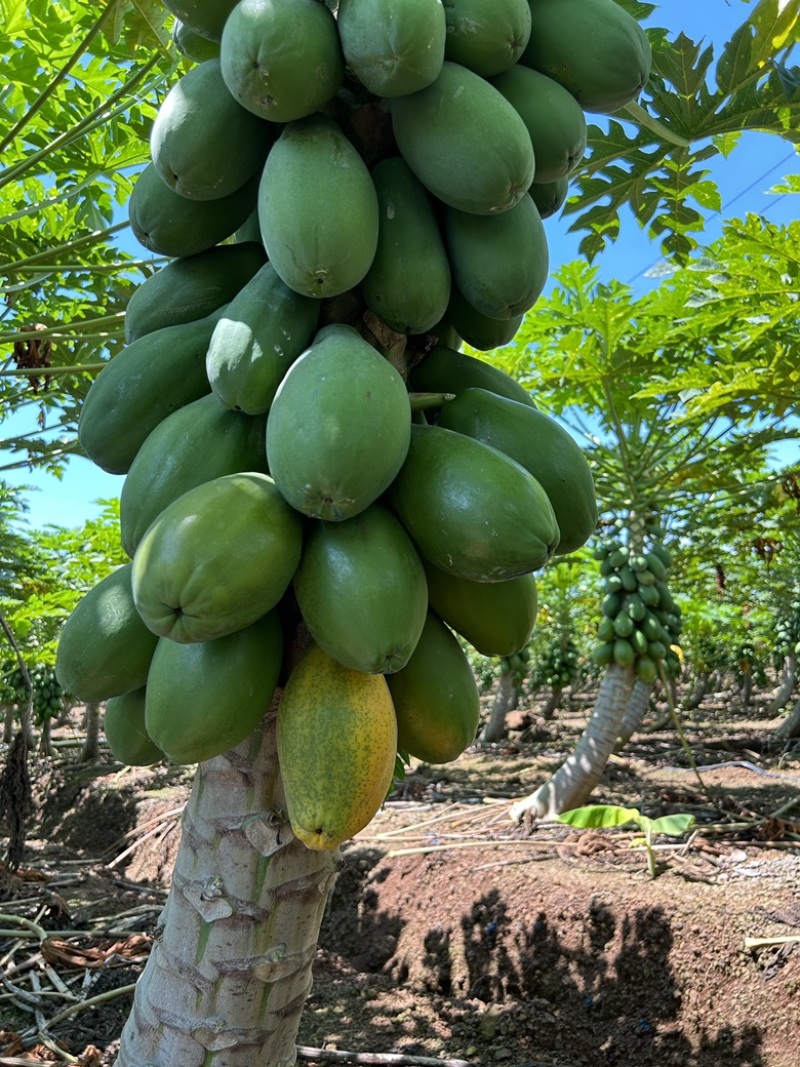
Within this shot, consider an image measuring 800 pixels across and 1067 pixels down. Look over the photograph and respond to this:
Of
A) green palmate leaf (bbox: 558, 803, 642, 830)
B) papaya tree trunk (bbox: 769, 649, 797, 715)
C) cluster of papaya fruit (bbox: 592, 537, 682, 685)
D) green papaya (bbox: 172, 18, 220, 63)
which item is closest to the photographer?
green papaya (bbox: 172, 18, 220, 63)

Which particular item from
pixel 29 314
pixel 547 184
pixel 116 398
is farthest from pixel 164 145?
pixel 29 314

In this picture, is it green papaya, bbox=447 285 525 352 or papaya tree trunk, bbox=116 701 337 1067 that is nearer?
papaya tree trunk, bbox=116 701 337 1067

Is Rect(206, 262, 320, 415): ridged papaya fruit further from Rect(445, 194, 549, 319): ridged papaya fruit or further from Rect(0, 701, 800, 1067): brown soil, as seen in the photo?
Rect(0, 701, 800, 1067): brown soil

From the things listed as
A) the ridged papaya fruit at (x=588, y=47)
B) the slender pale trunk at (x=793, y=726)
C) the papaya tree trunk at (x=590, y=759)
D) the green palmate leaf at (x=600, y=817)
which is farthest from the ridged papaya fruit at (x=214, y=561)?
the slender pale trunk at (x=793, y=726)

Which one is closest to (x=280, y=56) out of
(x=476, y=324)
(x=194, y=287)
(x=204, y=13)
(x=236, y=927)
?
(x=204, y=13)

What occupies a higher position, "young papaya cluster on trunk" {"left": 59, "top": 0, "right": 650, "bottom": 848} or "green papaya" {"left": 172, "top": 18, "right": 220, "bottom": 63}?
"green papaya" {"left": 172, "top": 18, "right": 220, "bottom": 63}

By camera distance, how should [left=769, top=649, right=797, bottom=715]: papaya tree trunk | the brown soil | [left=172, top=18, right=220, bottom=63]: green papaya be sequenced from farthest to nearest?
1. [left=769, top=649, right=797, bottom=715]: papaya tree trunk
2. the brown soil
3. [left=172, top=18, right=220, bottom=63]: green papaya

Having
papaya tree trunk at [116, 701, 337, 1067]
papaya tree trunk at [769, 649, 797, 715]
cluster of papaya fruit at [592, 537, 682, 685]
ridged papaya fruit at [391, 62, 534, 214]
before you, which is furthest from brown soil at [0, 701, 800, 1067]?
papaya tree trunk at [769, 649, 797, 715]

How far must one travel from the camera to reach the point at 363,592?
0.90 meters

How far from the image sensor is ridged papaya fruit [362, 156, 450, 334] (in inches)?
41.8

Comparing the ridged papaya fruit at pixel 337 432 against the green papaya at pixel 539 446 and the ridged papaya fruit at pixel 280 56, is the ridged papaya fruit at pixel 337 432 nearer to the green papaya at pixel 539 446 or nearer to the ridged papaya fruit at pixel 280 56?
the green papaya at pixel 539 446

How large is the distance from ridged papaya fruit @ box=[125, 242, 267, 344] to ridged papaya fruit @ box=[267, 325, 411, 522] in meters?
0.30

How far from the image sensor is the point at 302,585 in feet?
3.19

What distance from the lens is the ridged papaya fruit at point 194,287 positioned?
47.1 inches
